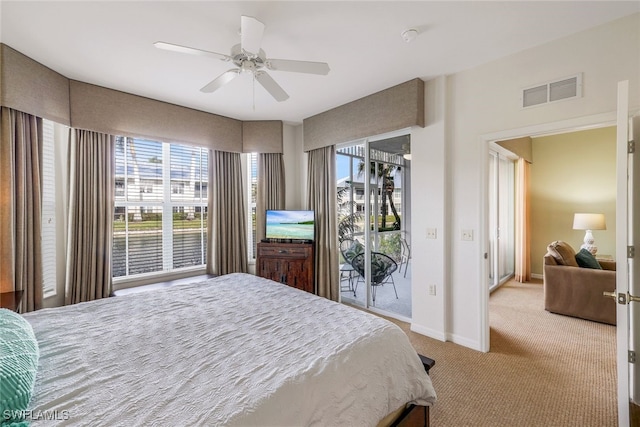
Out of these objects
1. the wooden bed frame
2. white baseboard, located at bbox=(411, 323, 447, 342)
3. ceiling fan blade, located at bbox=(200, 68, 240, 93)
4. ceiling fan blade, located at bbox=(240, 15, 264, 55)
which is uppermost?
ceiling fan blade, located at bbox=(240, 15, 264, 55)

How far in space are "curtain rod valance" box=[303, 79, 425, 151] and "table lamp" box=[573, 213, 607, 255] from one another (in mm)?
3587

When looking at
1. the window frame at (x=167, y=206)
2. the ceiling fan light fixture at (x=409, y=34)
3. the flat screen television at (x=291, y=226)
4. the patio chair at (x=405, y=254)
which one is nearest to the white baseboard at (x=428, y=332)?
the patio chair at (x=405, y=254)

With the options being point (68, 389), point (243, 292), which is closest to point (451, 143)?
point (243, 292)

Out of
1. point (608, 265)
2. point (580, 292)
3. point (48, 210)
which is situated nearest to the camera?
point (48, 210)

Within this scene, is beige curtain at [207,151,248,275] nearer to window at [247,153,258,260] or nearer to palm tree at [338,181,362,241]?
window at [247,153,258,260]

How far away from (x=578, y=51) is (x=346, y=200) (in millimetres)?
2708

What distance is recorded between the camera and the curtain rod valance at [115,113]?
2346 millimetres

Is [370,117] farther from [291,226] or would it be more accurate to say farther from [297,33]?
[291,226]

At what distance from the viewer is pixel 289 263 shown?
386 cm

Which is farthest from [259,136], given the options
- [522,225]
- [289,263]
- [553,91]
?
[522,225]

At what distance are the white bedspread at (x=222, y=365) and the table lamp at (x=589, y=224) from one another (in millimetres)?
4680

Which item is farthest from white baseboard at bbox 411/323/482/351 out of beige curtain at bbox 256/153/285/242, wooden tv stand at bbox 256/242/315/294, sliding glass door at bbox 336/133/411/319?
beige curtain at bbox 256/153/285/242

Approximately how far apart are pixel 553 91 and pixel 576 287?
101 inches

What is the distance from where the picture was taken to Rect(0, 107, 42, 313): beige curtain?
2.26 meters
